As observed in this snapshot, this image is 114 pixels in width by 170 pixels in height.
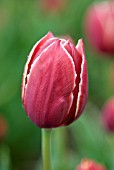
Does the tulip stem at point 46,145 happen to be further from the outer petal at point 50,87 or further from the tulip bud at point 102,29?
the tulip bud at point 102,29

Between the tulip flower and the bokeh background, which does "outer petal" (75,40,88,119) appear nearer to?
the tulip flower

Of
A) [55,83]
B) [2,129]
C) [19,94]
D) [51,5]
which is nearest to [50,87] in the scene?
[55,83]

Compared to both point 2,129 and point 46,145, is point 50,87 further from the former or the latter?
point 2,129

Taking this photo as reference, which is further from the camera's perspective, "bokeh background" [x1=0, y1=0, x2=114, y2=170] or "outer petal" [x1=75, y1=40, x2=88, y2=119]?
"bokeh background" [x1=0, y1=0, x2=114, y2=170]

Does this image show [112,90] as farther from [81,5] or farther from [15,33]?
[81,5]

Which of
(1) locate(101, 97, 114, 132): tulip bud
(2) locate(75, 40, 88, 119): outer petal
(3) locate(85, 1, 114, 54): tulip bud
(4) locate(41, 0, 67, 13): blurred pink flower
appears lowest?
(1) locate(101, 97, 114, 132): tulip bud

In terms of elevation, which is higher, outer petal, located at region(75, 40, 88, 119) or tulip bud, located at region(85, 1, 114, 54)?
tulip bud, located at region(85, 1, 114, 54)

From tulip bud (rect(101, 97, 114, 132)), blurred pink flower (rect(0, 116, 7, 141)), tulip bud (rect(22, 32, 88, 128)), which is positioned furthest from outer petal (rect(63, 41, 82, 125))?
blurred pink flower (rect(0, 116, 7, 141))
